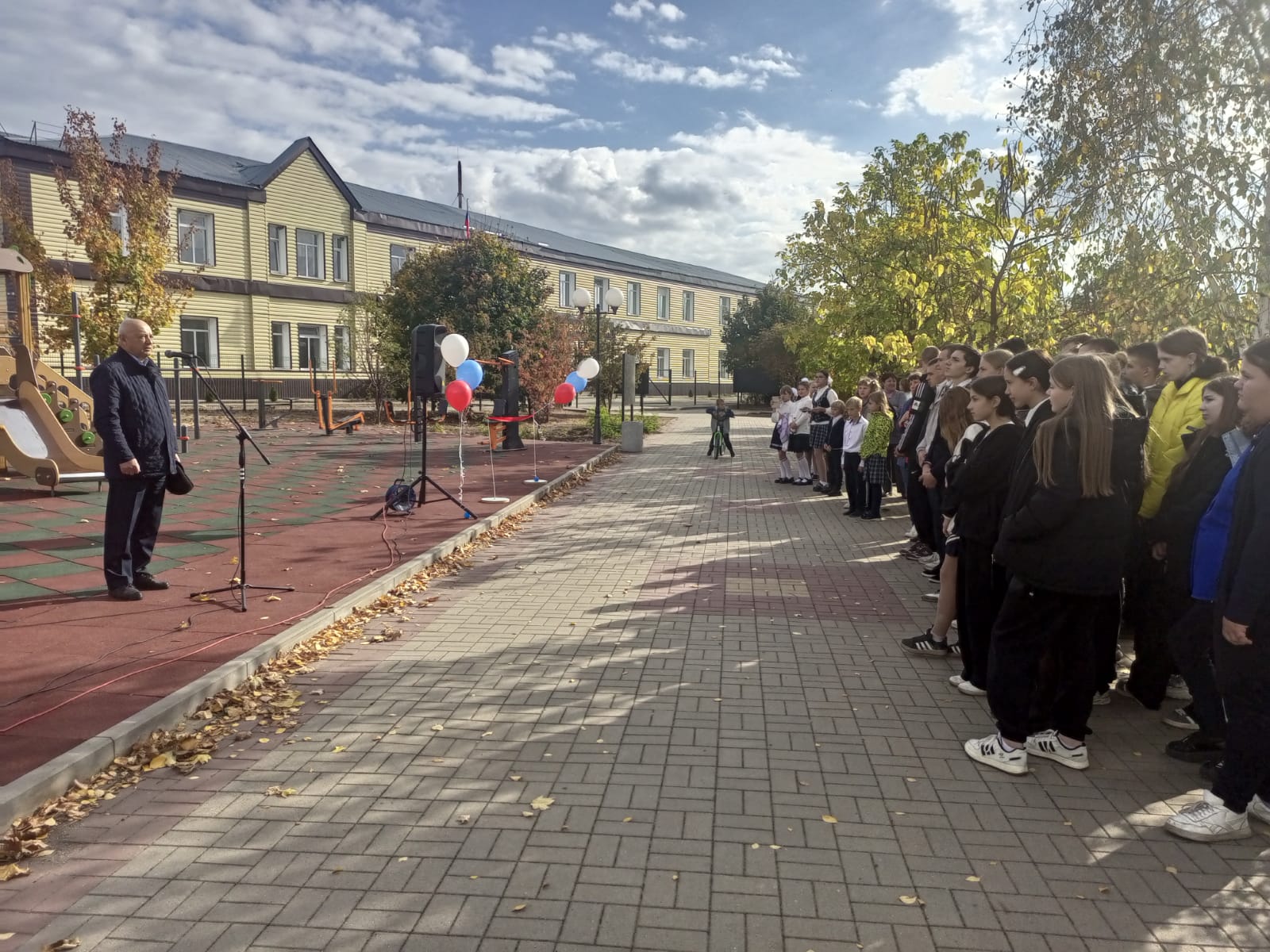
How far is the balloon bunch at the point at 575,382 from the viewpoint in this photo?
17.7 metres

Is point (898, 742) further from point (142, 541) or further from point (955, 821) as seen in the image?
point (142, 541)

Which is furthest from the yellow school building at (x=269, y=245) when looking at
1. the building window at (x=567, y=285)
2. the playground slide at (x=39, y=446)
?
the playground slide at (x=39, y=446)

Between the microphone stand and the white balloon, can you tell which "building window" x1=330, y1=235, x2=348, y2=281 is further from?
the microphone stand

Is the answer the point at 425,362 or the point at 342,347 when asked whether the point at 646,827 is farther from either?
the point at 342,347

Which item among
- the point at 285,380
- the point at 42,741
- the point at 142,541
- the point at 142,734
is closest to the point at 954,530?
the point at 142,734

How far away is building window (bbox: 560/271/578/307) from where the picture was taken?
49.5 metres

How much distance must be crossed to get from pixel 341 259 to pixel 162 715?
36323 mm

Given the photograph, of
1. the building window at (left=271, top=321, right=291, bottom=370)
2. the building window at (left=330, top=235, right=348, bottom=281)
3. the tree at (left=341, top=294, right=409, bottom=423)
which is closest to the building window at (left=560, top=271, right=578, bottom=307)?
the building window at (left=330, top=235, right=348, bottom=281)

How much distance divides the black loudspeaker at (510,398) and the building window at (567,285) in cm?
2998

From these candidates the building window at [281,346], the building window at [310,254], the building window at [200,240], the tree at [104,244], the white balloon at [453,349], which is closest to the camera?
the white balloon at [453,349]

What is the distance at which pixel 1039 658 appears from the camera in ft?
13.8

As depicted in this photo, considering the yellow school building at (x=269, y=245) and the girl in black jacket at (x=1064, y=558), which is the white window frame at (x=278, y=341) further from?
the girl in black jacket at (x=1064, y=558)

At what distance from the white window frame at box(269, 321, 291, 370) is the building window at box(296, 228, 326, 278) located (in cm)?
239

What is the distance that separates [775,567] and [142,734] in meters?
5.93
